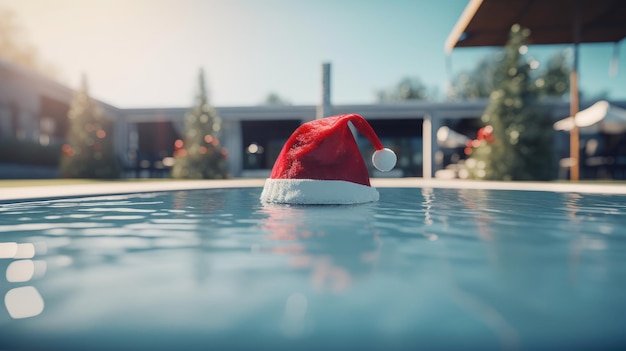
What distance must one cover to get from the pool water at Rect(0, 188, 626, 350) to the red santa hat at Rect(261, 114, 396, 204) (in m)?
2.17

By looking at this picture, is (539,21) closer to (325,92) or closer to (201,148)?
(325,92)

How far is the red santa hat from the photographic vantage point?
7.04m

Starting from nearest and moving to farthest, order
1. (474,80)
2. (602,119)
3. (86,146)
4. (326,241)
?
(326,241) → (602,119) → (86,146) → (474,80)

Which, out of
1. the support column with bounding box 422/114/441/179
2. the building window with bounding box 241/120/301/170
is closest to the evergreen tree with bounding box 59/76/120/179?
the building window with bounding box 241/120/301/170

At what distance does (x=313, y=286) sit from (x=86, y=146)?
20313mm

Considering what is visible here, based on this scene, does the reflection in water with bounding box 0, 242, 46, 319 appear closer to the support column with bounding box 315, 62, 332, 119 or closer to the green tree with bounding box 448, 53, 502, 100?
the support column with bounding box 315, 62, 332, 119

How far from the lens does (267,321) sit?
6.43 feet

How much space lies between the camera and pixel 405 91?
6506 centimetres

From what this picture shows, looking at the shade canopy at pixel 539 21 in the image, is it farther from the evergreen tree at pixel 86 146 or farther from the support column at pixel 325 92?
the evergreen tree at pixel 86 146

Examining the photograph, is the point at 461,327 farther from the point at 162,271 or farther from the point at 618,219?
the point at 618,219

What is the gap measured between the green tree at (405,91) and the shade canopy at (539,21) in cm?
4314

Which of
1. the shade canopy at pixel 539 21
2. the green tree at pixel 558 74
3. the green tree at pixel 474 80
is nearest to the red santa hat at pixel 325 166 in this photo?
the shade canopy at pixel 539 21

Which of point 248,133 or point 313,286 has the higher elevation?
point 248,133

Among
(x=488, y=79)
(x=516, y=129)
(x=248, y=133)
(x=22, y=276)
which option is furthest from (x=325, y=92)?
(x=488, y=79)
